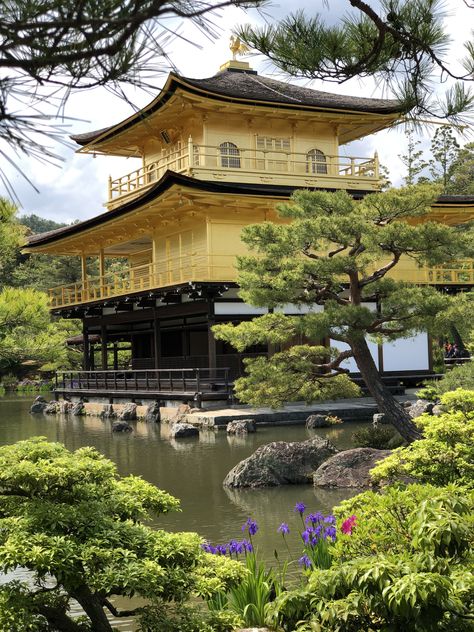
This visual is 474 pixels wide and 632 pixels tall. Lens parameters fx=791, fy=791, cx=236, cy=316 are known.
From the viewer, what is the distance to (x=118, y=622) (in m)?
5.92

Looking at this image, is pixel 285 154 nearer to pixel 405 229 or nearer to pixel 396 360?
pixel 396 360

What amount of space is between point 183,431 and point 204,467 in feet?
14.9

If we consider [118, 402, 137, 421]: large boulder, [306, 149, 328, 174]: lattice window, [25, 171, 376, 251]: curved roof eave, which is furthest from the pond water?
[306, 149, 328, 174]: lattice window

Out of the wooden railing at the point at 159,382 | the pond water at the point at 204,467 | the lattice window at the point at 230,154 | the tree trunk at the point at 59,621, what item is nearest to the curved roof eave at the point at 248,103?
the lattice window at the point at 230,154

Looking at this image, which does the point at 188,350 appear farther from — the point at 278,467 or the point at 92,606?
the point at 92,606

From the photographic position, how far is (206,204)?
23016 mm

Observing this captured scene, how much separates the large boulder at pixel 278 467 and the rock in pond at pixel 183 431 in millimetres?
6148

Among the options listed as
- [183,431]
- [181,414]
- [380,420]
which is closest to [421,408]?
[380,420]

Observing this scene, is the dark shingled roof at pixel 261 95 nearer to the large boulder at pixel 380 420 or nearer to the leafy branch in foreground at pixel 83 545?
the large boulder at pixel 380 420

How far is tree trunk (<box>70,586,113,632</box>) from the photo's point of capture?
4.24 m

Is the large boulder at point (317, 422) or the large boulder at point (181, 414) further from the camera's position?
the large boulder at point (181, 414)

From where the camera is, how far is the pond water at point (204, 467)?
29.2ft

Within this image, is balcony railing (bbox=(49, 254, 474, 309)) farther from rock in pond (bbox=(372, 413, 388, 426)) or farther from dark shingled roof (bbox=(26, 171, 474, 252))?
rock in pond (bbox=(372, 413, 388, 426))

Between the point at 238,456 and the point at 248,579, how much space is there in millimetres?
9081
